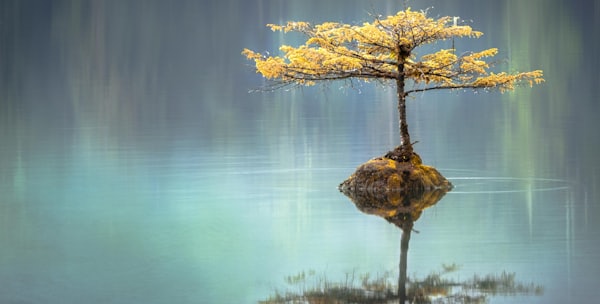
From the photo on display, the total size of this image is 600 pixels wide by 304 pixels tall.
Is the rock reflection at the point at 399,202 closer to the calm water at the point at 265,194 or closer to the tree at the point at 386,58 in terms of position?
the calm water at the point at 265,194

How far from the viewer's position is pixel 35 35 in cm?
16512

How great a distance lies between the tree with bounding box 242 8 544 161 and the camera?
2569 cm

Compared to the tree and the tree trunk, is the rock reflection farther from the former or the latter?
the tree

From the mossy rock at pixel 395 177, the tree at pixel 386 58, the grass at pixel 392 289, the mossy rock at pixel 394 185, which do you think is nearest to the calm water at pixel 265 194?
the grass at pixel 392 289

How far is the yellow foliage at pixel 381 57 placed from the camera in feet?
84.2

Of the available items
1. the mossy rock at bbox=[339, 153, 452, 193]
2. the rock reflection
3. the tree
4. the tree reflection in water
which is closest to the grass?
the tree reflection in water

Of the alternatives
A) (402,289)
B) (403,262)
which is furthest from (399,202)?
(402,289)

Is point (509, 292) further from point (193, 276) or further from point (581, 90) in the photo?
point (581, 90)

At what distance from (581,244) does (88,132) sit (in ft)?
105

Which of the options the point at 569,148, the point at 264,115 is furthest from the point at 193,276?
the point at 264,115

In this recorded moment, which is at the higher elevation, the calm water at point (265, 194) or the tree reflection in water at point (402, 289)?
the calm water at point (265, 194)

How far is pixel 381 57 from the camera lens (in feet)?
86.8

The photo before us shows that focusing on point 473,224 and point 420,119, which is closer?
point 473,224

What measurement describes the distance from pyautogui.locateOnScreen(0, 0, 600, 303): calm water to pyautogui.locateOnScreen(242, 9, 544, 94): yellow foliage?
2520 millimetres
